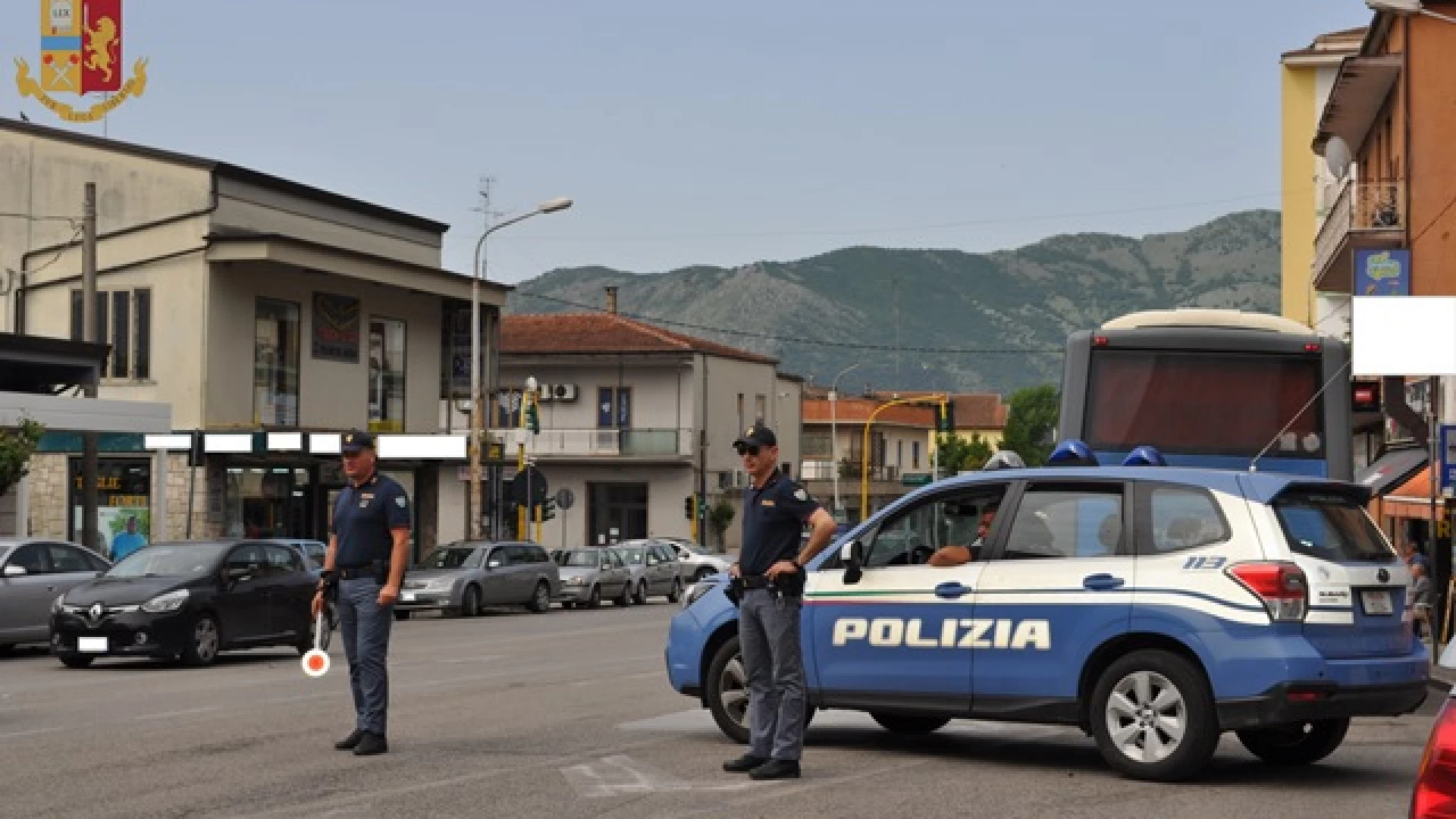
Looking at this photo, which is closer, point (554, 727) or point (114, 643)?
point (554, 727)

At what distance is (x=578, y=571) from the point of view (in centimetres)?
4812

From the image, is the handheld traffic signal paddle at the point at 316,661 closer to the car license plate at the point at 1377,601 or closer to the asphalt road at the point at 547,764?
the asphalt road at the point at 547,764

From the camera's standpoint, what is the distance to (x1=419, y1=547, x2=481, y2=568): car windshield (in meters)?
42.2

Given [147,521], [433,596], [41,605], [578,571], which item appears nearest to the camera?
[41,605]

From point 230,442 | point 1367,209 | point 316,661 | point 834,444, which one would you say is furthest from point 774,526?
point 834,444

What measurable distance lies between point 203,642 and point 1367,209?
83.3 ft

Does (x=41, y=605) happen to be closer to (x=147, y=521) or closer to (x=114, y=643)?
(x=114, y=643)

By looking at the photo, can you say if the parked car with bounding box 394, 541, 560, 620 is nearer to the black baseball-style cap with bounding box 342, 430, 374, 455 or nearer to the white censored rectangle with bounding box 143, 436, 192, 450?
the white censored rectangle with bounding box 143, 436, 192, 450

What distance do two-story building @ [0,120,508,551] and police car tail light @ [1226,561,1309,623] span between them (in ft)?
112

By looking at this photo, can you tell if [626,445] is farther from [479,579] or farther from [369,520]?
[369,520]

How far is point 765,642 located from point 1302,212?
58.0 meters

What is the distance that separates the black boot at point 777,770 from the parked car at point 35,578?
15.0 m

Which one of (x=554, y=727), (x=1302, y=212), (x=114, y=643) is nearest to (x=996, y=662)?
(x=554, y=727)

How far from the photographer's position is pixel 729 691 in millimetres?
13805
